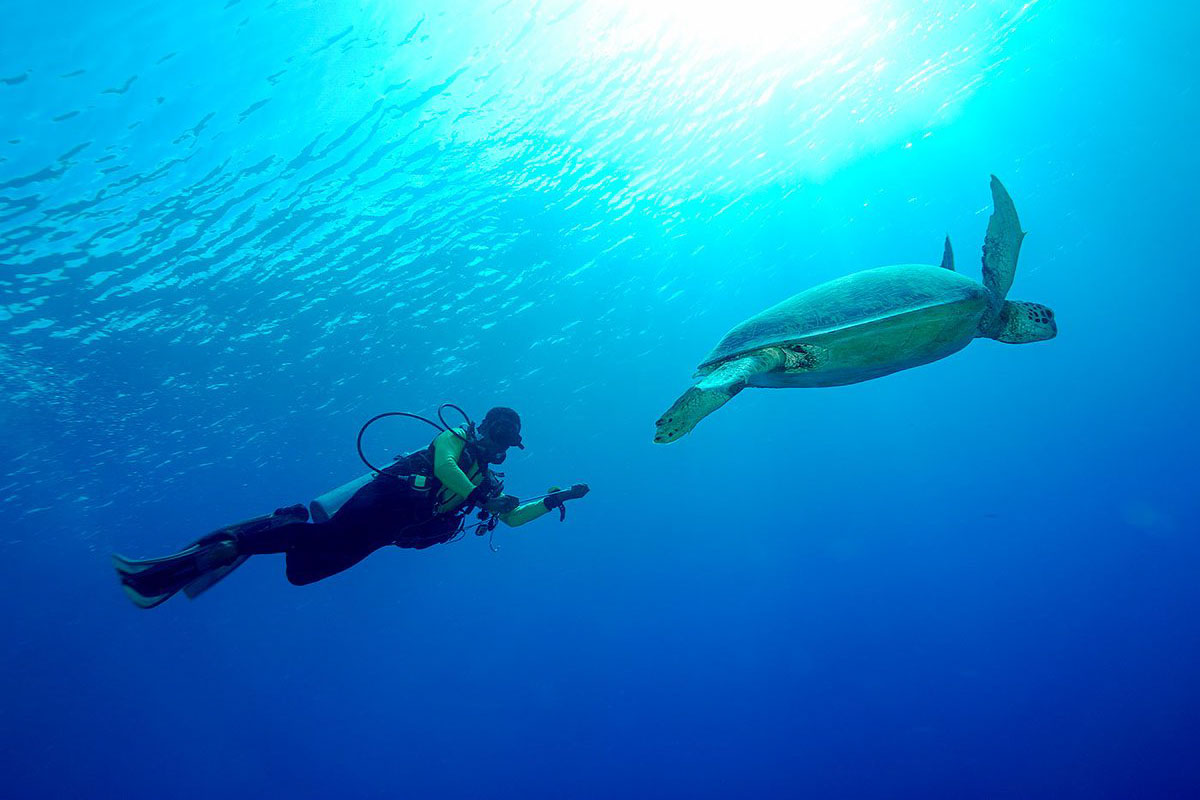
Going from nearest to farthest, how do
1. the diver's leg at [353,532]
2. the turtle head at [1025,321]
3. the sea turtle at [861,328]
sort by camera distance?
the sea turtle at [861,328] → the turtle head at [1025,321] → the diver's leg at [353,532]

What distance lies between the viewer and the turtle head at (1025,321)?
3674 millimetres

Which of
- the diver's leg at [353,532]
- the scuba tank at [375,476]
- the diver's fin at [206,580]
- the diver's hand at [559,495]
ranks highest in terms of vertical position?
the scuba tank at [375,476]

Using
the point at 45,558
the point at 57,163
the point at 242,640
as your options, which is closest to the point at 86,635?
the point at 242,640

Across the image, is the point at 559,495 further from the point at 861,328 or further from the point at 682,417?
the point at 861,328

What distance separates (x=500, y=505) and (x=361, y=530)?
1.27 m

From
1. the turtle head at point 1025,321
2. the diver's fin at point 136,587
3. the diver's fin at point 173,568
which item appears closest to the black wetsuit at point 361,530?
the diver's fin at point 173,568

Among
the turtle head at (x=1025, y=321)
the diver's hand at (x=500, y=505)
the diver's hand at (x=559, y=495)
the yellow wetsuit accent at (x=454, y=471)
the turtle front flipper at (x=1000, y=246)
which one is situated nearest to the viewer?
the turtle front flipper at (x=1000, y=246)

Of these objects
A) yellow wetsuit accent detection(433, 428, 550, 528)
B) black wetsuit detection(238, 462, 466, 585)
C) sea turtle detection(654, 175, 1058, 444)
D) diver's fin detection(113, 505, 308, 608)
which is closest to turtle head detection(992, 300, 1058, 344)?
sea turtle detection(654, 175, 1058, 444)

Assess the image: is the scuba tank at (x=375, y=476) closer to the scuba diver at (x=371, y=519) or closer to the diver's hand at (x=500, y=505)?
the scuba diver at (x=371, y=519)

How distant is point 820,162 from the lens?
1664 cm

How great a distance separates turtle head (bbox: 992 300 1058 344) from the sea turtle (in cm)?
2

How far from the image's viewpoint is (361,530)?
453cm

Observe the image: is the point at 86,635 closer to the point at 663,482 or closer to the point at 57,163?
the point at 57,163

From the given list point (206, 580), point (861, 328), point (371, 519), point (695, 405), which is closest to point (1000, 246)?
point (861, 328)
